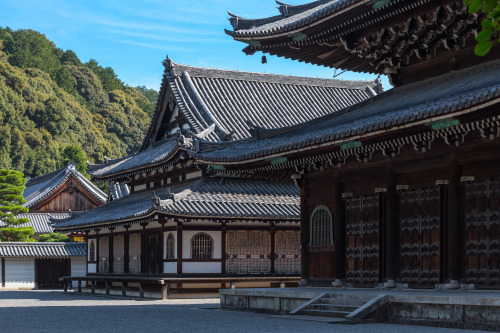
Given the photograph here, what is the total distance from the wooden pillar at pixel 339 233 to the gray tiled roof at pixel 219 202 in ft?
41.9

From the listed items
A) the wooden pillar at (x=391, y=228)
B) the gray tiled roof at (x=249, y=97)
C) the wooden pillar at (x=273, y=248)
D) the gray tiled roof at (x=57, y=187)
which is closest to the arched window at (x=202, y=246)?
the wooden pillar at (x=273, y=248)

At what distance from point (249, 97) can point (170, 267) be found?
13.1 m

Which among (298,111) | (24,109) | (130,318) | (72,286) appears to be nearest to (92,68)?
(24,109)

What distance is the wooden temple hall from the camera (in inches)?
1443

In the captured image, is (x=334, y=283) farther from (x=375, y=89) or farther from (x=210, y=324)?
(x=375, y=89)

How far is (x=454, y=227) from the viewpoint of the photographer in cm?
1920

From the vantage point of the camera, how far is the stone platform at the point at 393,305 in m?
16.2

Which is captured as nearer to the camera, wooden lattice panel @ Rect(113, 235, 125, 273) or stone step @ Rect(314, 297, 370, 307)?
stone step @ Rect(314, 297, 370, 307)

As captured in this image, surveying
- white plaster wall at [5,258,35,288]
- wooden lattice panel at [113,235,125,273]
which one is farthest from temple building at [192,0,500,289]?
white plaster wall at [5,258,35,288]

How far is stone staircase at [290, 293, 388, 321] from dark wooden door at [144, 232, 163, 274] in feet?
59.4

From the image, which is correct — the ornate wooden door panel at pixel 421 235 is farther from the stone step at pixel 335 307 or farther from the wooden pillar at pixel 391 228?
the stone step at pixel 335 307

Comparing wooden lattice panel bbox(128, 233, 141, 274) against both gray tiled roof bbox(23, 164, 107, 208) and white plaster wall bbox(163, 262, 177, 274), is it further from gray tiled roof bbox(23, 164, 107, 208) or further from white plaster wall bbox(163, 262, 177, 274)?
gray tiled roof bbox(23, 164, 107, 208)

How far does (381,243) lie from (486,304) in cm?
628

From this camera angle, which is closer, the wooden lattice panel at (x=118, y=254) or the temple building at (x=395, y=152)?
the temple building at (x=395, y=152)
